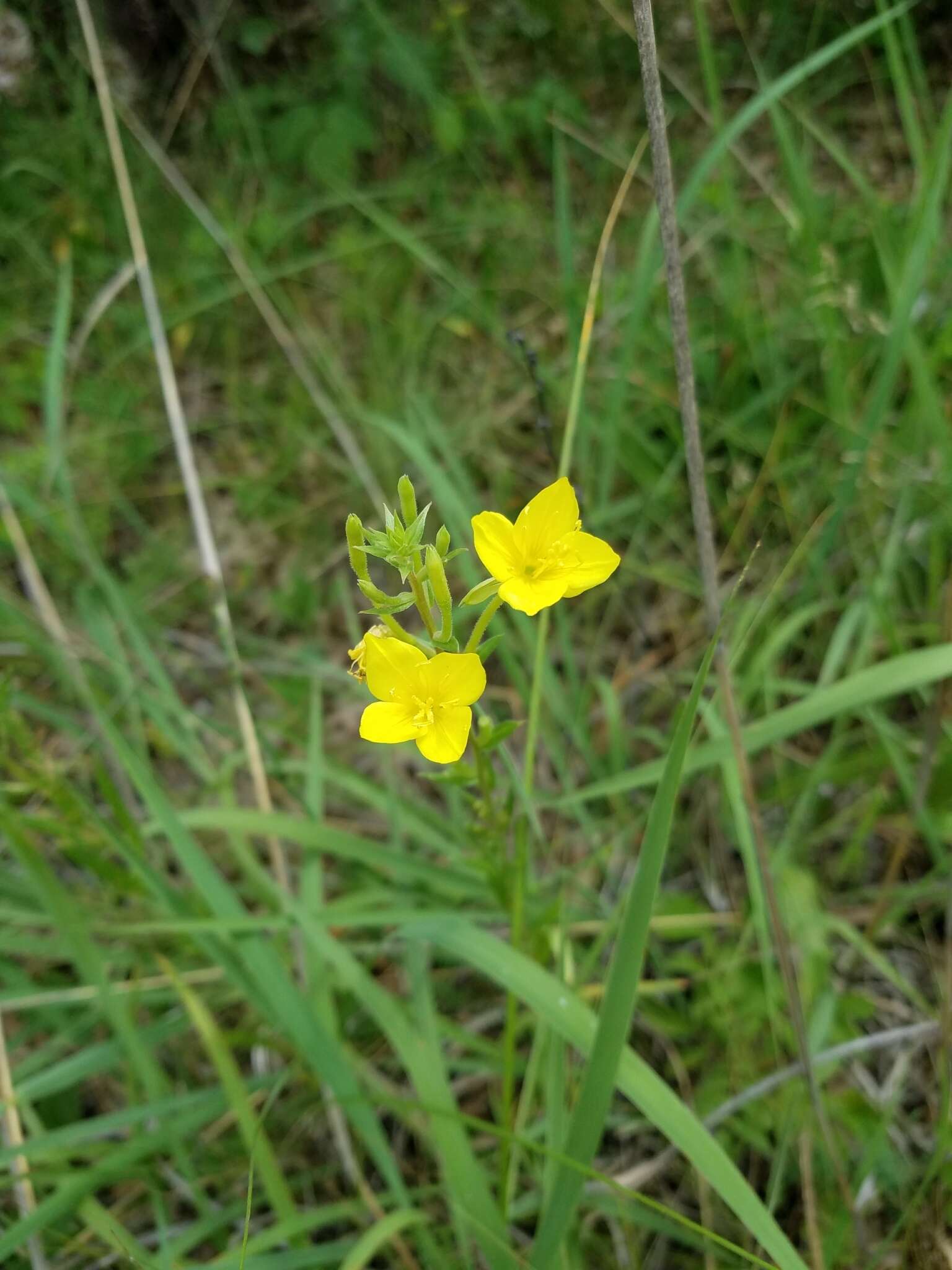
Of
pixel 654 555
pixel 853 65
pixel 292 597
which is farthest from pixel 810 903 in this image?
pixel 853 65

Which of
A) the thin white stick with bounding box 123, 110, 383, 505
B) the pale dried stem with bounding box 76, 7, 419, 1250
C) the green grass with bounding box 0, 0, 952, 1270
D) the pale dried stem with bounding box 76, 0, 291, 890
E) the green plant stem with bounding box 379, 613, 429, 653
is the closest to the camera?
the green plant stem with bounding box 379, 613, 429, 653

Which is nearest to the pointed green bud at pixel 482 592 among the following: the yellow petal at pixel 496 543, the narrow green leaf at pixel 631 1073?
the yellow petal at pixel 496 543

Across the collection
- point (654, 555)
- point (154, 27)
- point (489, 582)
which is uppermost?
point (154, 27)

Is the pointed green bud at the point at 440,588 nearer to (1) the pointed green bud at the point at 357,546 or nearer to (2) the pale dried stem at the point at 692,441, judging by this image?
(1) the pointed green bud at the point at 357,546

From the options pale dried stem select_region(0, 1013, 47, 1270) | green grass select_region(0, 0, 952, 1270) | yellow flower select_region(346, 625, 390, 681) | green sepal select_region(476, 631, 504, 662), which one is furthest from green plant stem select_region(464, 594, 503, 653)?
pale dried stem select_region(0, 1013, 47, 1270)

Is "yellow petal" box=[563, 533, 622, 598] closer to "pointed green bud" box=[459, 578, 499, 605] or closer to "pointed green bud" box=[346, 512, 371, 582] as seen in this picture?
"pointed green bud" box=[459, 578, 499, 605]

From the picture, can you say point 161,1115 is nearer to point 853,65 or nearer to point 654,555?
point 654,555
